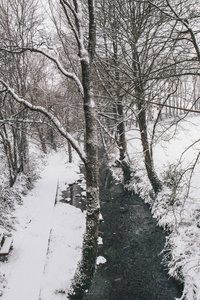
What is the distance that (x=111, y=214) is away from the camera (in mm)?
8578

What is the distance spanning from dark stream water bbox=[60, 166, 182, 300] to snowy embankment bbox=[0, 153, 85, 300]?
2.73 ft

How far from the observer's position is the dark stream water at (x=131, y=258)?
181 inches

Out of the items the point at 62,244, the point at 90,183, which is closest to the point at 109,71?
the point at 90,183

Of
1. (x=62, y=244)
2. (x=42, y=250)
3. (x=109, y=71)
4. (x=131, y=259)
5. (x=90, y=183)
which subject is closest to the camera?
(x=90, y=183)

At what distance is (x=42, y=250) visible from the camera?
561 cm

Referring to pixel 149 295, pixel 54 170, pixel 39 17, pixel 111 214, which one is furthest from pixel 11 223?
pixel 54 170

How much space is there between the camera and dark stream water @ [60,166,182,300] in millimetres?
4594

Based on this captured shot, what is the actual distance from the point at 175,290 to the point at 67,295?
2.53 m

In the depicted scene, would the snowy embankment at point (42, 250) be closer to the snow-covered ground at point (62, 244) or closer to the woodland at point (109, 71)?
the snow-covered ground at point (62, 244)

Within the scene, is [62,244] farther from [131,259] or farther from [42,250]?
[131,259]

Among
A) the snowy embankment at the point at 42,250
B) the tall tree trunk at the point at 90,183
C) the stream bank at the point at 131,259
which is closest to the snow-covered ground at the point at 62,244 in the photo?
the snowy embankment at the point at 42,250

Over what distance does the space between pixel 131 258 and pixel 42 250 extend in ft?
8.73

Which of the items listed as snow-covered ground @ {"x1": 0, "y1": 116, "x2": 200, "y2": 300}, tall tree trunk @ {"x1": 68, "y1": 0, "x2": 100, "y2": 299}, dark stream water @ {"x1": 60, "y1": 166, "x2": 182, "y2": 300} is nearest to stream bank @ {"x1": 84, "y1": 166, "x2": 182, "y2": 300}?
dark stream water @ {"x1": 60, "y1": 166, "x2": 182, "y2": 300}

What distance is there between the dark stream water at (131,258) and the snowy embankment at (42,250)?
832 millimetres
